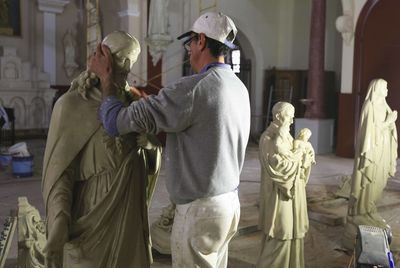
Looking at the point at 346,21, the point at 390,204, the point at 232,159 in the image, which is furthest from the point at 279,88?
the point at 232,159

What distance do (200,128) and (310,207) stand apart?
4435mm

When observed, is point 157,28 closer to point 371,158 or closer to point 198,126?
point 371,158

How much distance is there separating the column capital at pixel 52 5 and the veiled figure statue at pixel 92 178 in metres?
11.9

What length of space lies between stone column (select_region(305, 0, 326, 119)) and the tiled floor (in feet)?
5.63

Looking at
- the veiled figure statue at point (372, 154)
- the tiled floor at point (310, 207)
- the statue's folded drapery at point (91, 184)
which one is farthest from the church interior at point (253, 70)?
the statue's folded drapery at point (91, 184)

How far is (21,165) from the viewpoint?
756 centimetres

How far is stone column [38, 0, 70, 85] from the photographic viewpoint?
12891mm

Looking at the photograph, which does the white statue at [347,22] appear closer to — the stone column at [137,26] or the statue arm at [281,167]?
the stone column at [137,26]

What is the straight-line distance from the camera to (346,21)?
9.99m

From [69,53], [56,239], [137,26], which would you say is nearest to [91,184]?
[56,239]

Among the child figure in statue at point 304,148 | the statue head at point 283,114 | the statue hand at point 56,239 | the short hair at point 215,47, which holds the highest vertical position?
the short hair at point 215,47

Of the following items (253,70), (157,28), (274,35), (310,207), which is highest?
(274,35)

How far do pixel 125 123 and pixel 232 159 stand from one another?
1.56 ft

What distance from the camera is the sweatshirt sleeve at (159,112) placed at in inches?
69.0
